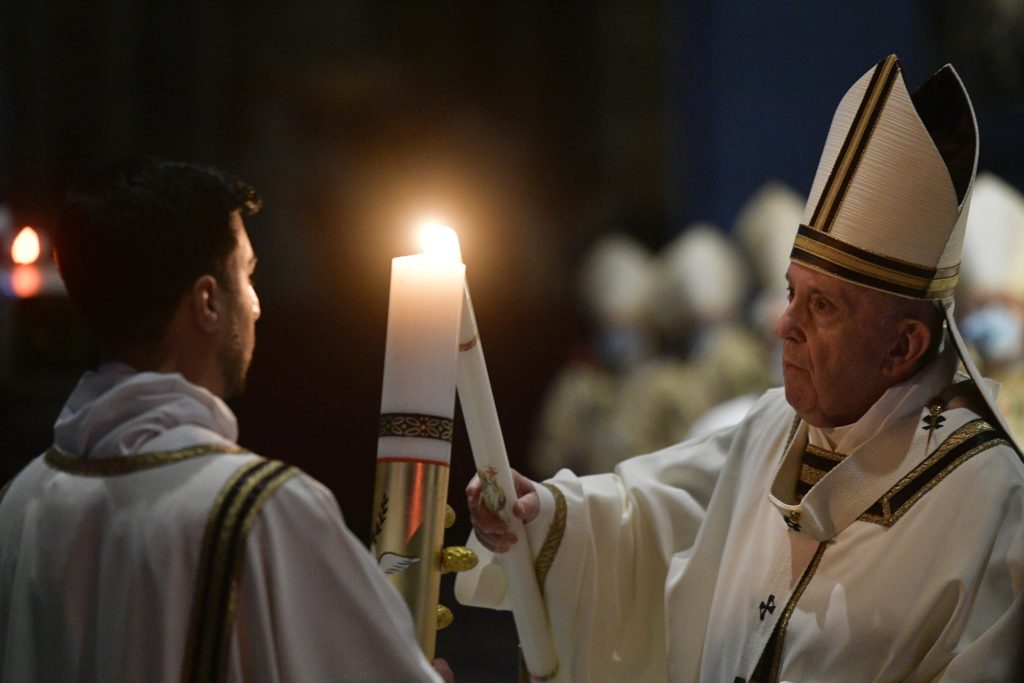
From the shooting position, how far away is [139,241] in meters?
2.07

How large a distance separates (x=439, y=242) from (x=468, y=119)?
11793 mm

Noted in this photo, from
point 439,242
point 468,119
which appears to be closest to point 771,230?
point 468,119

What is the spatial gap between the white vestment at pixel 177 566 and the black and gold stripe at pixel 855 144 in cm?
139

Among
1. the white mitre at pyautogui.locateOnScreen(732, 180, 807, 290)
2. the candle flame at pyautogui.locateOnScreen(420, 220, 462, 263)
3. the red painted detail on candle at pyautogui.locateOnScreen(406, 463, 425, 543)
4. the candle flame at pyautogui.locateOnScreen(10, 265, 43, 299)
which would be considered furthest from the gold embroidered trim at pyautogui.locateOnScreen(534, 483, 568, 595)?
the white mitre at pyautogui.locateOnScreen(732, 180, 807, 290)

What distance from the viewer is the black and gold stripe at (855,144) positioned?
2928 mm

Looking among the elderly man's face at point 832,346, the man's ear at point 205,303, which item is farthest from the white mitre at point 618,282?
the man's ear at point 205,303

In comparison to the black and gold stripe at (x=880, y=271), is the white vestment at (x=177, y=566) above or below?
below

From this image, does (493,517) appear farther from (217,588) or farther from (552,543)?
(217,588)

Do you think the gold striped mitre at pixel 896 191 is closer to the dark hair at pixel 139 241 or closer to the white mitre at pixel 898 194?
the white mitre at pixel 898 194

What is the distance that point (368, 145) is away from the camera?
1322 centimetres

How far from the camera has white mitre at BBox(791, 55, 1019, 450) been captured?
2873mm

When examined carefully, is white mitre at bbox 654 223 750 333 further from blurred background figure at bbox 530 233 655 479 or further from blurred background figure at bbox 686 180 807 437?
blurred background figure at bbox 530 233 655 479

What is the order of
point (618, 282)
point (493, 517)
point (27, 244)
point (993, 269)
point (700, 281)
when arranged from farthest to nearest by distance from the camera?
point (618, 282)
point (700, 281)
point (993, 269)
point (27, 244)
point (493, 517)

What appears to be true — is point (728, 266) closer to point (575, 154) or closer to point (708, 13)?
point (708, 13)
